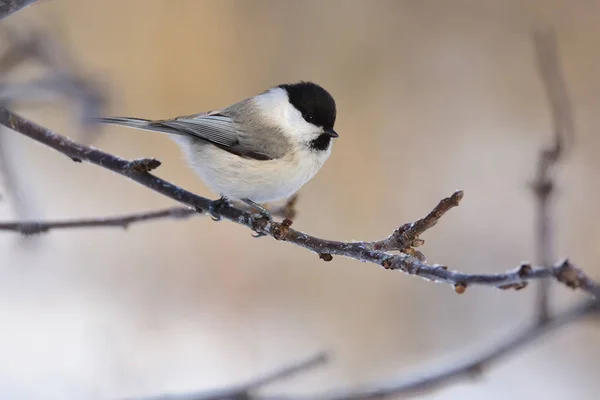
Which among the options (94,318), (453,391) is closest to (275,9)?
(94,318)

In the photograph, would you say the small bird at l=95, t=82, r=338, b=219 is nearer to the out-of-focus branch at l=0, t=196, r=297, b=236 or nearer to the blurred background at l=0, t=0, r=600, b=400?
the out-of-focus branch at l=0, t=196, r=297, b=236

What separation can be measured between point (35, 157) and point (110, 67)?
584 mm

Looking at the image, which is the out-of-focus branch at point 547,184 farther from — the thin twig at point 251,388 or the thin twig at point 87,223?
the thin twig at point 87,223

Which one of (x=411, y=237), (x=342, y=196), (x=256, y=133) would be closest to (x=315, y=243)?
(x=411, y=237)

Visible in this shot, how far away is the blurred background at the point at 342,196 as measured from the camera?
8.71 feet

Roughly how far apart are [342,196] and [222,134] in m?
1.73

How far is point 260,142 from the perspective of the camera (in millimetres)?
1286

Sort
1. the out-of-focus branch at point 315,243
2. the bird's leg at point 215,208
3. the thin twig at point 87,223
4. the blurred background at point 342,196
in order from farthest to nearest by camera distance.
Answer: the blurred background at point 342,196, the bird's leg at point 215,208, the thin twig at point 87,223, the out-of-focus branch at point 315,243

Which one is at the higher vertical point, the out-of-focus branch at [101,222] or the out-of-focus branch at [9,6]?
the out-of-focus branch at [9,6]

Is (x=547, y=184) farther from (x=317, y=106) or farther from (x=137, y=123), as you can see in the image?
(x=137, y=123)

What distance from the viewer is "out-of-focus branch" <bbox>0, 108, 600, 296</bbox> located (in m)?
0.58

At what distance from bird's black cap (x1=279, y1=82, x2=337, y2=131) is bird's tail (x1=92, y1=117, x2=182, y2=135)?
0.95ft

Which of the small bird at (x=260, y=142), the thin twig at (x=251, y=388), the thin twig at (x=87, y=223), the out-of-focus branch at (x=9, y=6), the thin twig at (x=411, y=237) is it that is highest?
the small bird at (x=260, y=142)

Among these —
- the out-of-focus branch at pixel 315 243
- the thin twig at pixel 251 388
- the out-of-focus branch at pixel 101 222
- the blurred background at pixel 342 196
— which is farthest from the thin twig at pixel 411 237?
the blurred background at pixel 342 196
